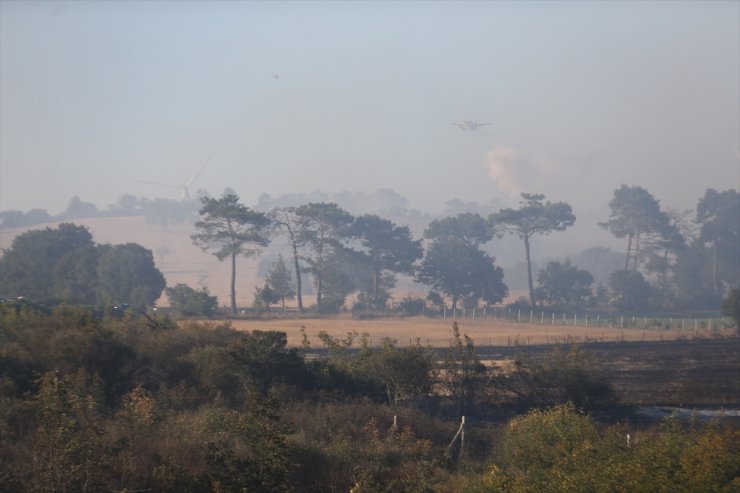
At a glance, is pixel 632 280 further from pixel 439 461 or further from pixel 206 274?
pixel 439 461

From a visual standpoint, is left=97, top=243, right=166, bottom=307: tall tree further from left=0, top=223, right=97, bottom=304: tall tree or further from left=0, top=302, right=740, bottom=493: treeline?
left=0, top=302, right=740, bottom=493: treeline

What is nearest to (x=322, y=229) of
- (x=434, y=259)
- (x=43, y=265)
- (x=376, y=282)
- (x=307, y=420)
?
(x=376, y=282)

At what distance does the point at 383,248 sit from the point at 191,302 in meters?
27.6

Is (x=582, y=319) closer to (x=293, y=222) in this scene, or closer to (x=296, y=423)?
(x=293, y=222)

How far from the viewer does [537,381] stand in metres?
22.3

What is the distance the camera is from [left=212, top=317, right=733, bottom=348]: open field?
146 ft

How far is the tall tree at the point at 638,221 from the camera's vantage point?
9356cm

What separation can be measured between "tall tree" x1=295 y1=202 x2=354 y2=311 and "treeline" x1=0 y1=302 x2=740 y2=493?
155 ft

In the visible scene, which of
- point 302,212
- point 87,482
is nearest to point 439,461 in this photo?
point 87,482

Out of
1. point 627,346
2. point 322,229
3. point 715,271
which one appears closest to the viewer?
point 627,346

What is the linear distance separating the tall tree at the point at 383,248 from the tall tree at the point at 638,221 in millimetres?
31400

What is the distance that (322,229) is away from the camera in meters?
72.6

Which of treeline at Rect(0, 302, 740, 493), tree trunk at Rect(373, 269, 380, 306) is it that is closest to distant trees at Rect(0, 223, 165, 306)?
tree trunk at Rect(373, 269, 380, 306)

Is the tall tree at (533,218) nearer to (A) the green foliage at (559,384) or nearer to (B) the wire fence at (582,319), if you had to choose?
(B) the wire fence at (582,319)
